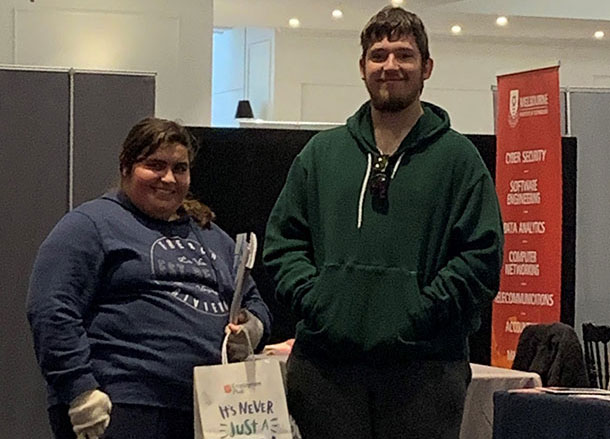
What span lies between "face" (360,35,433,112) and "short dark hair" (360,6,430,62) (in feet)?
0.03

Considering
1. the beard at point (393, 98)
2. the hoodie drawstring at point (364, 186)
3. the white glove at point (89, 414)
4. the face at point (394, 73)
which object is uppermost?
the face at point (394, 73)

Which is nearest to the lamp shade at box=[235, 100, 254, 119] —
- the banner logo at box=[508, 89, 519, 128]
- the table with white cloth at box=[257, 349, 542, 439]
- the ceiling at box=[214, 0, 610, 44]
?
the ceiling at box=[214, 0, 610, 44]

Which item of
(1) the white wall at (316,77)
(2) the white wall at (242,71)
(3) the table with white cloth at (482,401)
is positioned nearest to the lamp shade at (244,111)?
(2) the white wall at (242,71)

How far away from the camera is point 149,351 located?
2.29 metres

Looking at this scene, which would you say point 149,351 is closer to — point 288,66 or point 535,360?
point 535,360

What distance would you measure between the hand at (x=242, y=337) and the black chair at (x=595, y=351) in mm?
3538

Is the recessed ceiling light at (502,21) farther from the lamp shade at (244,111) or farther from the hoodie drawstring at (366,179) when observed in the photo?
the hoodie drawstring at (366,179)

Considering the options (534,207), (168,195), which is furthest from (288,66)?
(168,195)

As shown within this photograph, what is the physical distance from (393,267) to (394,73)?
1.18 feet

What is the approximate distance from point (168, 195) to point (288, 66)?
8280 mm

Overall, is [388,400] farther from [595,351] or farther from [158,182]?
[595,351]

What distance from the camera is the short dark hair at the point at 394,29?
6.57 ft

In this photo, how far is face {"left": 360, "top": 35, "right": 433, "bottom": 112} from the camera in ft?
6.53

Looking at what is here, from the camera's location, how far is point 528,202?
5.05 meters
